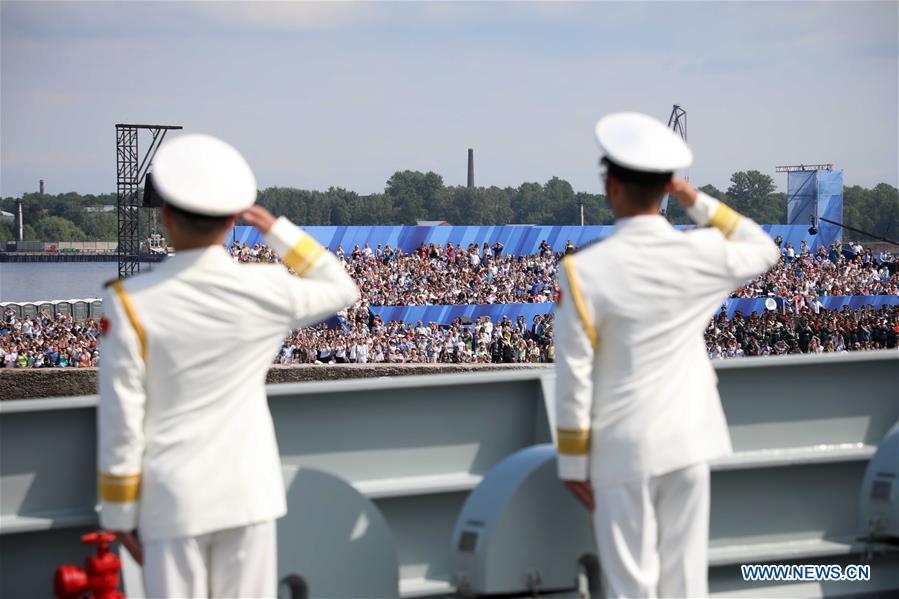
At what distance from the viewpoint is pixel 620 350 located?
332 centimetres

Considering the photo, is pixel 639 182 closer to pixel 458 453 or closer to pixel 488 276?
pixel 458 453

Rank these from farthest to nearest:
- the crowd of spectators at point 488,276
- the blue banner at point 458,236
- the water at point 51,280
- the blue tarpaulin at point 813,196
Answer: the water at point 51,280 < the blue tarpaulin at point 813,196 < the blue banner at point 458,236 < the crowd of spectators at point 488,276

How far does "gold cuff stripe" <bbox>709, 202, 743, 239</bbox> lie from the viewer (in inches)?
142

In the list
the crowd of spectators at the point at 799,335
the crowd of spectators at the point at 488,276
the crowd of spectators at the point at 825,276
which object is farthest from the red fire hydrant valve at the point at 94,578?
the crowd of spectators at the point at 825,276

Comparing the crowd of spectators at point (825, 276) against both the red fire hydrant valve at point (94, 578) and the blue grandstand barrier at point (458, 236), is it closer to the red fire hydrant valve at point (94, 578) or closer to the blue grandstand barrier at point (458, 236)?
the blue grandstand barrier at point (458, 236)

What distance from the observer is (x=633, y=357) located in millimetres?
3328

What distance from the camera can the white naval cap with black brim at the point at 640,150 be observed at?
3330 millimetres

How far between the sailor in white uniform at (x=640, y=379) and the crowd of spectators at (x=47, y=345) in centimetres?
2384

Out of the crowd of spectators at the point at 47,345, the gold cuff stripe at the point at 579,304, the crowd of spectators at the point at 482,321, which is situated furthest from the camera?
the crowd of spectators at the point at 482,321

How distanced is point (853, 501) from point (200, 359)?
2.73 meters

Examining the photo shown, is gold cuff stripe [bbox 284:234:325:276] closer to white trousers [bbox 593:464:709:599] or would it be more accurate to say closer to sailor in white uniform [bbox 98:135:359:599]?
sailor in white uniform [bbox 98:135:359:599]

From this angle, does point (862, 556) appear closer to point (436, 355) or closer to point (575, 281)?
point (575, 281)

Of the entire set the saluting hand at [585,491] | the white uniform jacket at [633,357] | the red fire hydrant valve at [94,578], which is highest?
the white uniform jacket at [633,357]

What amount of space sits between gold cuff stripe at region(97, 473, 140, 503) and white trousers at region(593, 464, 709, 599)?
1.23m
